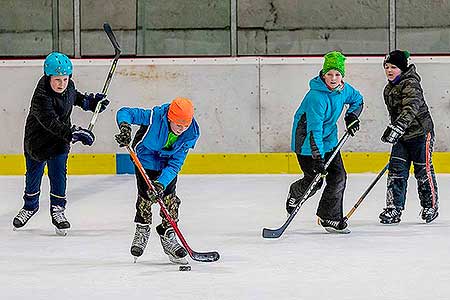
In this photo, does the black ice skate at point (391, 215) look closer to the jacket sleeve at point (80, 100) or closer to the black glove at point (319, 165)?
the black glove at point (319, 165)

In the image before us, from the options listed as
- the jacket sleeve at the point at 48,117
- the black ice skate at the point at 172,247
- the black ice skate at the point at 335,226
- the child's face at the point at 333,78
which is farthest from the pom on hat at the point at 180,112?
the black ice skate at the point at 335,226

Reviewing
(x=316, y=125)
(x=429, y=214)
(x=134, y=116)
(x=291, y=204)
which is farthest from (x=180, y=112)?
(x=429, y=214)

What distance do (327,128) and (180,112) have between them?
1.41 metres

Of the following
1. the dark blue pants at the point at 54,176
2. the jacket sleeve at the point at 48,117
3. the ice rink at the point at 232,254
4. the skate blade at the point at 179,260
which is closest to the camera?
the ice rink at the point at 232,254

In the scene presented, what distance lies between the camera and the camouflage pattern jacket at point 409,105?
5715 millimetres

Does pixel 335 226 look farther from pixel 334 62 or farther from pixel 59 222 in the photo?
pixel 59 222

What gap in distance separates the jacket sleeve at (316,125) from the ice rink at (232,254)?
433mm

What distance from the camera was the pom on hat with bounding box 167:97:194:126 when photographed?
4250mm

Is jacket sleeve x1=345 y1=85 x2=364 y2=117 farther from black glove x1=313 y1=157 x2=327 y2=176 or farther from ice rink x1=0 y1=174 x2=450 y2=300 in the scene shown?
ice rink x1=0 y1=174 x2=450 y2=300

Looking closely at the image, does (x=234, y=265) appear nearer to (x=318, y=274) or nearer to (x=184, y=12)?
(x=318, y=274)

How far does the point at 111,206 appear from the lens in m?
6.73

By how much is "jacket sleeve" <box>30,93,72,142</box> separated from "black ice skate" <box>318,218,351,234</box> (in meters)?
1.35

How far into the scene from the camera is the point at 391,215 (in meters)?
5.90

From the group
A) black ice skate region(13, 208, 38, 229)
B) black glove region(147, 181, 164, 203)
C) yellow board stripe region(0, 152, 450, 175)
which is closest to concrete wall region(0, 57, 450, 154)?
yellow board stripe region(0, 152, 450, 175)
